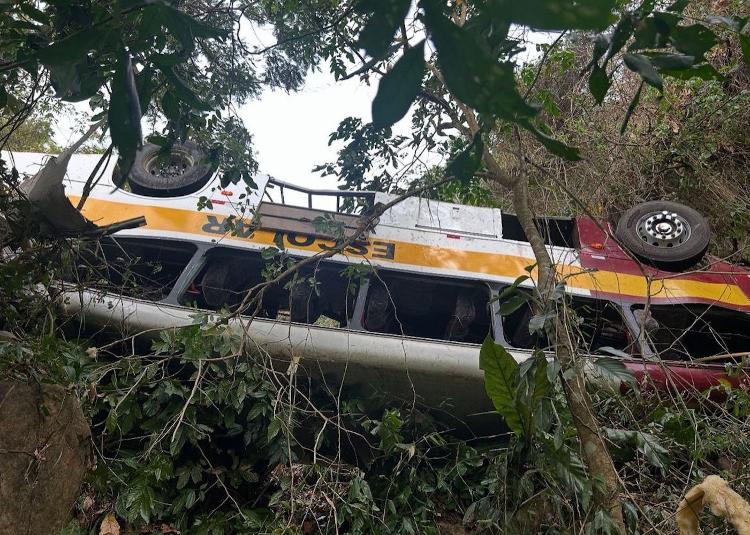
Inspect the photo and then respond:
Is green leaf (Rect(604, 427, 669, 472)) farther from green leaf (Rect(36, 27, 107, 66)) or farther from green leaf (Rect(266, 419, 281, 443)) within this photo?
green leaf (Rect(36, 27, 107, 66))

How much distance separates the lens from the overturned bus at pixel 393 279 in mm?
3621

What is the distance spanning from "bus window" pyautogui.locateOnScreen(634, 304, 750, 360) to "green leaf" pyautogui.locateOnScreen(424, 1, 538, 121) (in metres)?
3.73

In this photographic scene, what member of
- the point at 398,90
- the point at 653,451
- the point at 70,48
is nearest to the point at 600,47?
the point at 398,90

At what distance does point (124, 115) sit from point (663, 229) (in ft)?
14.6

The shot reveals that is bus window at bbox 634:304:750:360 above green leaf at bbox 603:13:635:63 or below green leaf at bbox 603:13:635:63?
below

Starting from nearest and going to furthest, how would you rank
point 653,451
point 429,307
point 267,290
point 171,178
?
point 653,451 < point 267,290 < point 171,178 < point 429,307

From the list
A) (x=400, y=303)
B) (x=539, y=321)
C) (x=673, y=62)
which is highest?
(x=673, y=62)

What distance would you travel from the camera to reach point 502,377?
2.37m

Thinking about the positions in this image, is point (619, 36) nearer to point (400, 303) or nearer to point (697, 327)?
point (400, 303)

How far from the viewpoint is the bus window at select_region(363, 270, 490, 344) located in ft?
13.9

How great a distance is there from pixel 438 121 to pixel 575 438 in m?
2.45

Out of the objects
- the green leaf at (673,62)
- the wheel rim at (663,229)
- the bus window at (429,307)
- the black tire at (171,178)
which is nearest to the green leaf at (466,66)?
the green leaf at (673,62)

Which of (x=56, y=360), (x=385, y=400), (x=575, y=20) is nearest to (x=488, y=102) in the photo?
(x=575, y=20)

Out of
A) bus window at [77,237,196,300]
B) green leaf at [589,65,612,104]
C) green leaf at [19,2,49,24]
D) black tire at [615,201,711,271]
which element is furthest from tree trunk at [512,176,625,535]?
bus window at [77,237,196,300]
